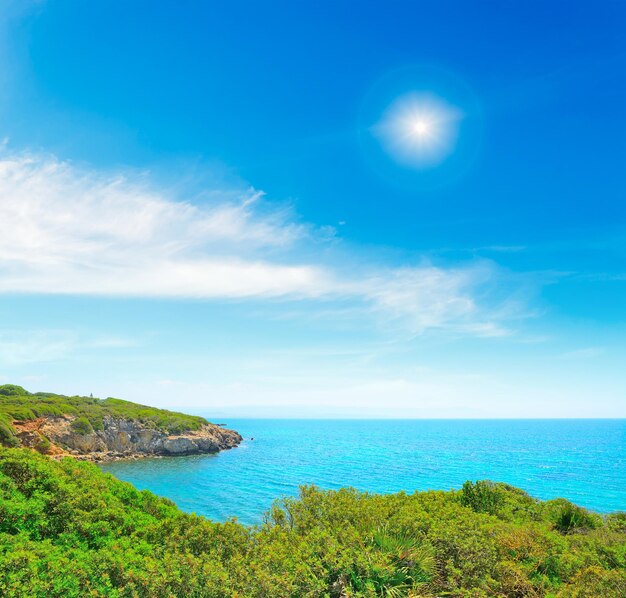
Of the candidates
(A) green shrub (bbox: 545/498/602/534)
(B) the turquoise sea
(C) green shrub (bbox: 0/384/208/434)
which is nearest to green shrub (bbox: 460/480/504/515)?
(A) green shrub (bbox: 545/498/602/534)

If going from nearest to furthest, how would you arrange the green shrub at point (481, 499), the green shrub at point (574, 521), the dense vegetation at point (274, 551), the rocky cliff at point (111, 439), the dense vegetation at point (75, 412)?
the dense vegetation at point (274, 551)
the green shrub at point (574, 521)
the green shrub at point (481, 499)
the rocky cliff at point (111, 439)
the dense vegetation at point (75, 412)

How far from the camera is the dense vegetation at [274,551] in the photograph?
9539mm

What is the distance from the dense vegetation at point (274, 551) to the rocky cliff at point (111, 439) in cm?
5694

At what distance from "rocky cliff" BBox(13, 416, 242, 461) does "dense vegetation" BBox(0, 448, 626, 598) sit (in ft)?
187

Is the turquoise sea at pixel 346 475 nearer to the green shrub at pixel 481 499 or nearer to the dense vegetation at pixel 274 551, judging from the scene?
the green shrub at pixel 481 499

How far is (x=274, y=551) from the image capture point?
12672 mm

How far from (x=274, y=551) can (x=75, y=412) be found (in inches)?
3211

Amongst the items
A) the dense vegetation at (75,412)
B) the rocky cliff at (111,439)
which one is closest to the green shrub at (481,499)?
the dense vegetation at (75,412)

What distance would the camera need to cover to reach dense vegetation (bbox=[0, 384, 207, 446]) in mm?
66919

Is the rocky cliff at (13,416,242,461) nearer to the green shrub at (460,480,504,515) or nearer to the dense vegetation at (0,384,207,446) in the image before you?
the dense vegetation at (0,384,207,446)

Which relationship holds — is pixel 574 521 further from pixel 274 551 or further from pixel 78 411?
pixel 78 411

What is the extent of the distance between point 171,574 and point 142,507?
10.9 metres

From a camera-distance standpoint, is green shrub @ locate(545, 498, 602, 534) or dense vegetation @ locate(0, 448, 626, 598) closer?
dense vegetation @ locate(0, 448, 626, 598)

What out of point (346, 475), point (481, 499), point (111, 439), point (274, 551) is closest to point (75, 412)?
point (111, 439)
